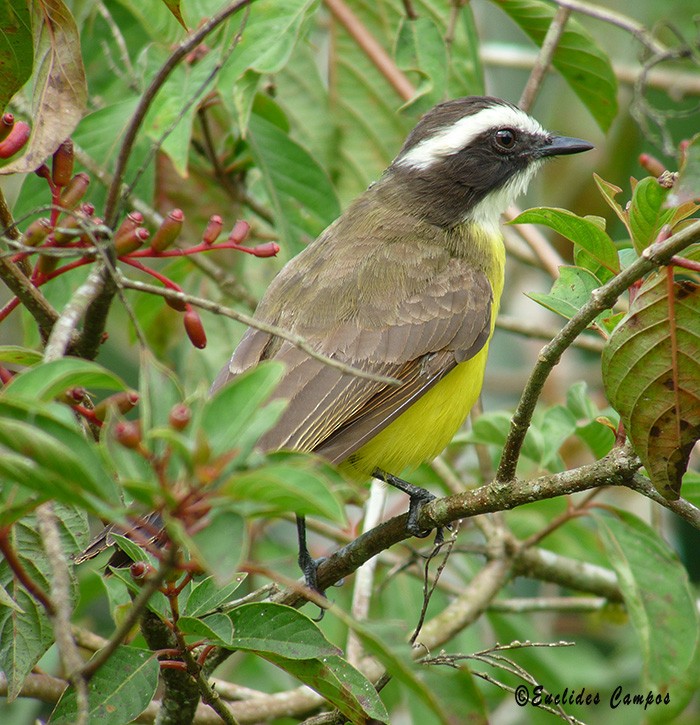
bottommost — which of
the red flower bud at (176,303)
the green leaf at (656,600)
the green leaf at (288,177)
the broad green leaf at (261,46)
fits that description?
the green leaf at (656,600)

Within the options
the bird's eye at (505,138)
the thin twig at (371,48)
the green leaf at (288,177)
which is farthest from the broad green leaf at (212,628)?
the thin twig at (371,48)

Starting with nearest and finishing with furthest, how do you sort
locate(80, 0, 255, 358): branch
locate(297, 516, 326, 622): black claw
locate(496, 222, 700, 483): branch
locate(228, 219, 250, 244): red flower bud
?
locate(496, 222, 700, 483): branch
locate(80, 0, 255, 358): branch
locate(228, 219, 250, 244): red flower bud
locate(297, 516, 326, 622): black claw

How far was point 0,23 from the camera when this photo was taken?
2.70 metres

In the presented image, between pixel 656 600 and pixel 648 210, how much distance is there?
1.58 m

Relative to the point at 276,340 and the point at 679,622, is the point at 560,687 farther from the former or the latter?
the point at 276,340

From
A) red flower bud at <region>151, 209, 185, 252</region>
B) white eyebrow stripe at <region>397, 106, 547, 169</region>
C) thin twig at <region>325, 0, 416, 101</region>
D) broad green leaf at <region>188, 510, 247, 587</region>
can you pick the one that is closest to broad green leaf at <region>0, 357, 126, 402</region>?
broad green leaf at <region>188, 510, 247, 587</region>

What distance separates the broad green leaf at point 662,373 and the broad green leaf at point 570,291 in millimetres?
219

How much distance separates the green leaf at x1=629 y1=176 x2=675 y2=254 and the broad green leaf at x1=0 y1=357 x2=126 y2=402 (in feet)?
4.27

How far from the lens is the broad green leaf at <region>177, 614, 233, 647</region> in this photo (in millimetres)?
2391

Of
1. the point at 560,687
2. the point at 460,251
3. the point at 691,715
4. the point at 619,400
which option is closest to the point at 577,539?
the point at 560,687

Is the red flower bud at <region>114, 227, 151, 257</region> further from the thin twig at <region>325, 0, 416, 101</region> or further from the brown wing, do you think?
the thin twig at <region>325, 0, 416, 101</region>

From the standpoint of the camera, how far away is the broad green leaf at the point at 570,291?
2.62 meters

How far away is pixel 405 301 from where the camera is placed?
4.18 m

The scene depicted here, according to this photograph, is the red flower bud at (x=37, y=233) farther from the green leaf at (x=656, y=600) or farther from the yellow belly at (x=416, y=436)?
the green leaf at (x=656, y=600)
